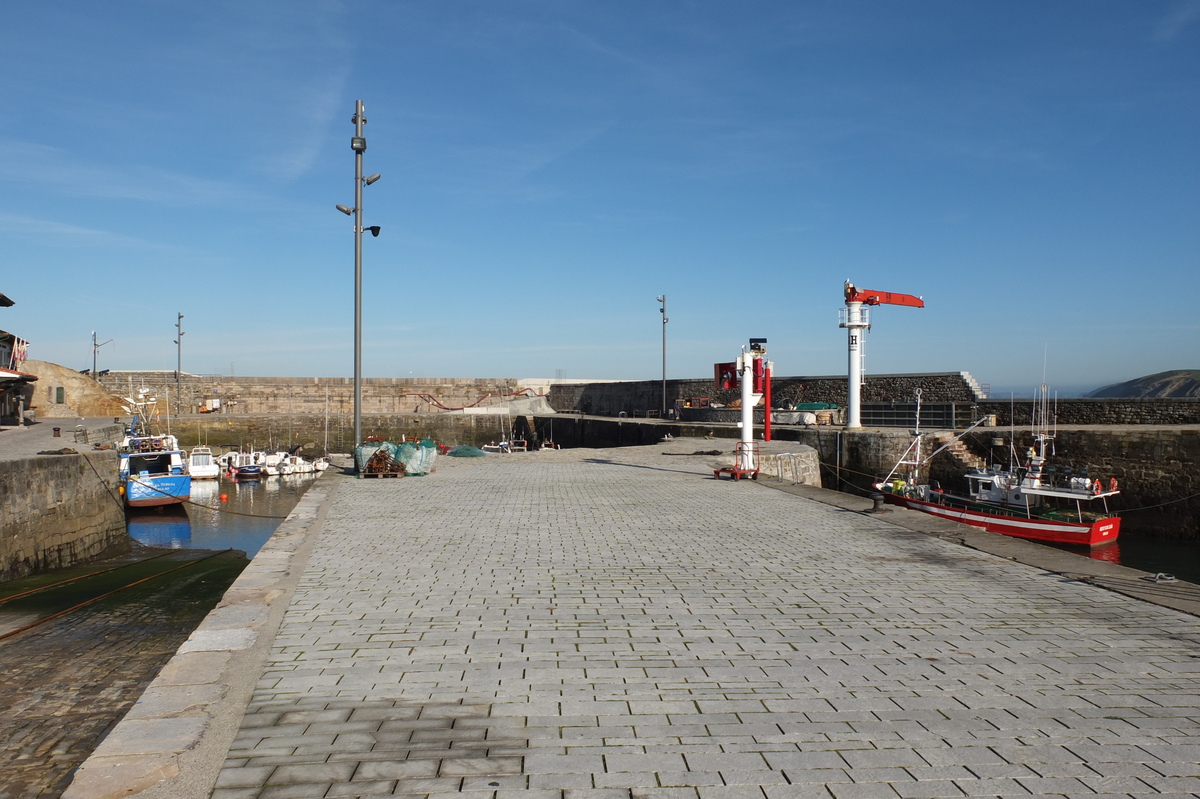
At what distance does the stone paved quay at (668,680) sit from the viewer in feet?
10.7

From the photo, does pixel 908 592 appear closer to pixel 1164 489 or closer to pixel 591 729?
pixel 591 729

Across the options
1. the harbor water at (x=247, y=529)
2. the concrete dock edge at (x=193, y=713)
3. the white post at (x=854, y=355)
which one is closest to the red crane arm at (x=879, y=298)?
the white post at (x=854, y=355)

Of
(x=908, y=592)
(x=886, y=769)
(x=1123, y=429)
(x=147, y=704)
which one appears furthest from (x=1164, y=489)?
(x=147, y=704)

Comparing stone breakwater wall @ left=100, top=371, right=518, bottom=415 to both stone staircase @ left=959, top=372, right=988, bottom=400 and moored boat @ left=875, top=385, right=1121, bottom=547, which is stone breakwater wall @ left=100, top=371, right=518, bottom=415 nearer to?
stone staircase @ left=959, top=372, right=988, bottom=400

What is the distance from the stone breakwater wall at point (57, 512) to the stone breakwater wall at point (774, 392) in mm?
16631

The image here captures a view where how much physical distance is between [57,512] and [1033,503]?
21809 mm

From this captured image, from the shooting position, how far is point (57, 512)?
15.6 m

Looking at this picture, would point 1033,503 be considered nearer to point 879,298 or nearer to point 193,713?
point 879,298

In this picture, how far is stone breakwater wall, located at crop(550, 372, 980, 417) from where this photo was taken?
1264 inches

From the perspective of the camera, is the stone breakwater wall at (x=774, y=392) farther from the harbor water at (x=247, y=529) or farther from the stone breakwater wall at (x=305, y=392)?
the harbor water at (x=247, y=529)

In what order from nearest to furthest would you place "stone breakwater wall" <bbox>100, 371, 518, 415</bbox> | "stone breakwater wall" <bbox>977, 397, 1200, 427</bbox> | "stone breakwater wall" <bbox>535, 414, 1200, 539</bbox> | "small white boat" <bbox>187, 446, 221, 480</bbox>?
"stone breakwater wall" <bbox>535, 414, 1200, 539</bbox> → "stone breakwater wall" <bbox>977, 397, 1200, 427</bbox> → "small white boat" <bbox>187, 446, 221, 480</bbox> → "stone breakwater wall" <bbox>100, 371, 518, 415</bbox>

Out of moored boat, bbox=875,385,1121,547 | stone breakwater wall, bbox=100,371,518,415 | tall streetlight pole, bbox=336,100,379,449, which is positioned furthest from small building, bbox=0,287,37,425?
moored boat, bbox=875,385,1121,547

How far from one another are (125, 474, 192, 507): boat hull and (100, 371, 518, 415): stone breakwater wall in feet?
81.8

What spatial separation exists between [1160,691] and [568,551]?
5.04 metres
